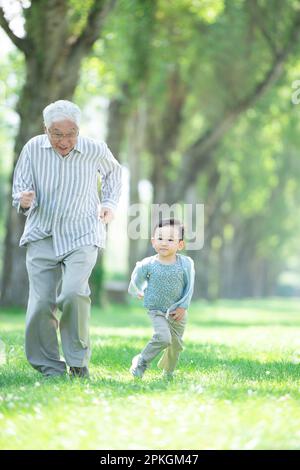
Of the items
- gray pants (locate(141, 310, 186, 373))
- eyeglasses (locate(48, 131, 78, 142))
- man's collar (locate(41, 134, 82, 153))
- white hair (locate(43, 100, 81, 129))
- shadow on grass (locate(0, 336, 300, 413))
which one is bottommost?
shadow on grass (locate(0, 336, 300, 413))

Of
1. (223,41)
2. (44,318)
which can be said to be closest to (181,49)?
(223,41)

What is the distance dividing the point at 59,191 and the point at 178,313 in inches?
59.4

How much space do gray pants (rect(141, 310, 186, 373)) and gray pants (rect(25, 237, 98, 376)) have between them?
0.56 m

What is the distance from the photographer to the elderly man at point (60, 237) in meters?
8.20

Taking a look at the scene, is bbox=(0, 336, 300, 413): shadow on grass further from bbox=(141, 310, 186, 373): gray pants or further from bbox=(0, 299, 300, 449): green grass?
bbox=(141, 310, 186, 373): gray pants

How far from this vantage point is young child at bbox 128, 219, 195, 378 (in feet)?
27.6

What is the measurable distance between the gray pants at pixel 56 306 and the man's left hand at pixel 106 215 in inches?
10.3

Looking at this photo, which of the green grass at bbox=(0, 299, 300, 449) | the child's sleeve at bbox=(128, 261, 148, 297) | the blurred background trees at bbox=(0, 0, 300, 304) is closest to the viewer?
the green grass at bbox=(0, 299, 300, 449)

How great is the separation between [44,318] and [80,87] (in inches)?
964

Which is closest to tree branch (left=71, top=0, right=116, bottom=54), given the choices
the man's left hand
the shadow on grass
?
the shadow on grass

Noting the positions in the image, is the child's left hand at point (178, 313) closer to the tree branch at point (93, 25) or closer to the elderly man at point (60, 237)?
the elderly man at point (60, 237)

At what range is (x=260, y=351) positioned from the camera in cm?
1141

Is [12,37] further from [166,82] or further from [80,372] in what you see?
[166,82]
